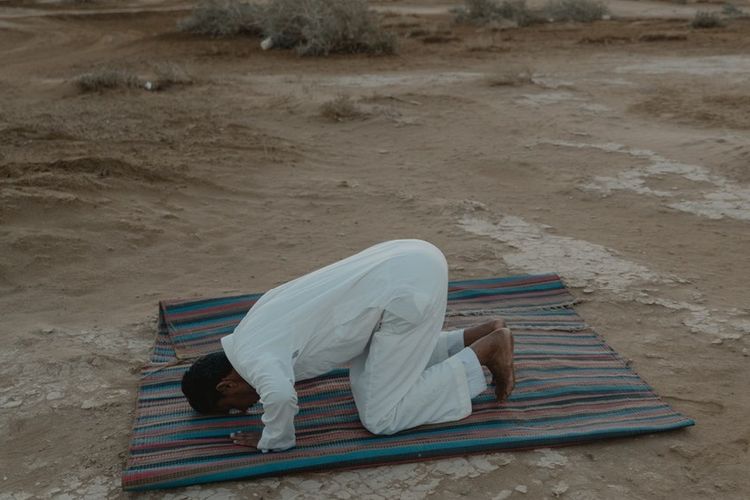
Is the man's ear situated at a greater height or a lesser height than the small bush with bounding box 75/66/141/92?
lesser

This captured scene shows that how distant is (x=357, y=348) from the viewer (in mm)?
3354

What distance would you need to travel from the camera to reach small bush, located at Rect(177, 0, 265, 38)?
1506 centimetres

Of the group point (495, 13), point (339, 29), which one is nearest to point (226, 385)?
point (339, 29)

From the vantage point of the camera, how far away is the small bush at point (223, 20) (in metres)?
15.1

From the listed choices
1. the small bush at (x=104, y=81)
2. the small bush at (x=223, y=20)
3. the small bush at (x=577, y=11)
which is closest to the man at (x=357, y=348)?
the small bush at (x=104, y=81)

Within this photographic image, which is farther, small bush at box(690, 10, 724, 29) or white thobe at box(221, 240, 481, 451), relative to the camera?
small bush at box(690, 10, 724, 29)

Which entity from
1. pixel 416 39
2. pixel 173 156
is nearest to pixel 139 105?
pixel 173 156

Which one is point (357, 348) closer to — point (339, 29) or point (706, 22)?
point (339, 29)

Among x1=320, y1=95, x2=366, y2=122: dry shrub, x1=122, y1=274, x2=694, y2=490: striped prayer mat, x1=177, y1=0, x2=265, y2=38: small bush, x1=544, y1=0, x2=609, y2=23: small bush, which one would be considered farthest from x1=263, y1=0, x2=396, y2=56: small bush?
x1=122, y1=274, x2=694, y2=490: striped prayer mat

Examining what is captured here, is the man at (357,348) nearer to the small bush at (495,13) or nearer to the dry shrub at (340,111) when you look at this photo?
the dry shrub at (340,111)

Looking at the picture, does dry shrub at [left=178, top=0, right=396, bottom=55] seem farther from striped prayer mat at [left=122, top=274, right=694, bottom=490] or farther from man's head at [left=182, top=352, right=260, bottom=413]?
man's head at [left=182, top=352, right=260, bottom=413]

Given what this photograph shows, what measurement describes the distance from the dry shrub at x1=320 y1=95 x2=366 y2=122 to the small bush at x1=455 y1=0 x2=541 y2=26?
8.16 m

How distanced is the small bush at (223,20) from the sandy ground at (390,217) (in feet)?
9.61

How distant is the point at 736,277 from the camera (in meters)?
5.07
